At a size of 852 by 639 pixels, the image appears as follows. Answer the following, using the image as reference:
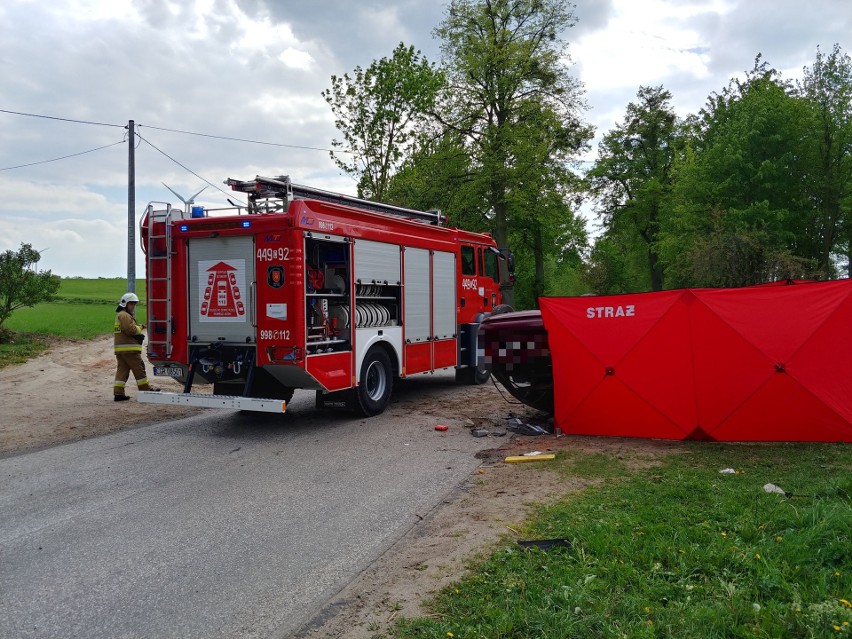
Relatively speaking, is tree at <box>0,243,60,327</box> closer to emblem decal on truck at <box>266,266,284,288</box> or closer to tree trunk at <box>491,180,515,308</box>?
emblem decal on truck at <box>266,266,284,288</box>

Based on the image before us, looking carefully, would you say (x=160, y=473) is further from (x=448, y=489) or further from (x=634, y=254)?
(x=634, y=254)

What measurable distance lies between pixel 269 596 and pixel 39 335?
1904 centimetres

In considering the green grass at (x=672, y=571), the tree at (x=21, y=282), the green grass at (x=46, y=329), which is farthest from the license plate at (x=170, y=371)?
the tree at (x=21, y=282)

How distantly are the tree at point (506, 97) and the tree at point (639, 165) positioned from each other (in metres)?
11.7

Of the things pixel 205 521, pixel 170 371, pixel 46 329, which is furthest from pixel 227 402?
pixel 46 329

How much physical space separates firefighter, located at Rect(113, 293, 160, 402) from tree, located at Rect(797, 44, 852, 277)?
3001cm

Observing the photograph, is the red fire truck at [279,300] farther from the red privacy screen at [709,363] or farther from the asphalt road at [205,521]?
the red privacy screen at [709,363]

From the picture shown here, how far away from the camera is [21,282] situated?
17.0 meters

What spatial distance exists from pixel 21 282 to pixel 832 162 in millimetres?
33669

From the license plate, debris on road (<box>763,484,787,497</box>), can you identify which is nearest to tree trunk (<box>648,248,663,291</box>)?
the license plate

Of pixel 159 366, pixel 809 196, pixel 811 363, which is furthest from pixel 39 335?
pixel 809 196

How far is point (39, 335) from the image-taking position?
20.0 metres

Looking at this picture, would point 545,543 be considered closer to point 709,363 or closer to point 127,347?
point 709,363

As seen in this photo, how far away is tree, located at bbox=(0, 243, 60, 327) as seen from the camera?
16.9m
